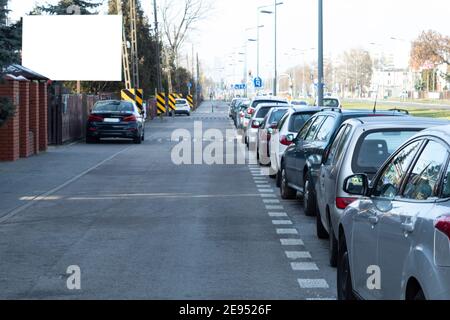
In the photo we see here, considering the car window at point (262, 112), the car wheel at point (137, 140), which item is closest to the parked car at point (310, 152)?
the car window at point (262, 112)

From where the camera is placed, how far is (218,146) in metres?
33.5

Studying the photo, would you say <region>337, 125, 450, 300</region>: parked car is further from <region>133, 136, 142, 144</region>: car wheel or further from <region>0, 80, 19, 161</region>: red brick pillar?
<region>133, 136, 142, 144</region>: car wheel

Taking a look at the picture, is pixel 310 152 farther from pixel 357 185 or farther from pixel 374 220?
pixel 374 220

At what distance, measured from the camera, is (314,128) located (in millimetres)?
14883

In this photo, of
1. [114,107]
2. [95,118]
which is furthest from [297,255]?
[114,107]

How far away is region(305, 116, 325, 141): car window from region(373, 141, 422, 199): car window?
24.7 ft

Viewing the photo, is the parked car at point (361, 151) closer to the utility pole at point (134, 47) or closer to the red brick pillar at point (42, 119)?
the red brick pillar at point (42, 119)

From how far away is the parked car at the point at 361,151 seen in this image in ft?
32.8

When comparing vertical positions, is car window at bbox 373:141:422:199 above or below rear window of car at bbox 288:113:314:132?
below

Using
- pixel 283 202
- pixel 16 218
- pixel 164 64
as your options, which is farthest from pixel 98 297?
pixel 164 64

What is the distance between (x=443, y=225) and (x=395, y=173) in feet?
6.00

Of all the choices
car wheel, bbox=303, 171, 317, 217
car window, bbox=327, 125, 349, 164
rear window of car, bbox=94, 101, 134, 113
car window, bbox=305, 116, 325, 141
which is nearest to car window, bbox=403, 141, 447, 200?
car window, bbox=327, 125, 349, 164

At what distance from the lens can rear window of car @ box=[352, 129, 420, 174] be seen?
1005 cm
